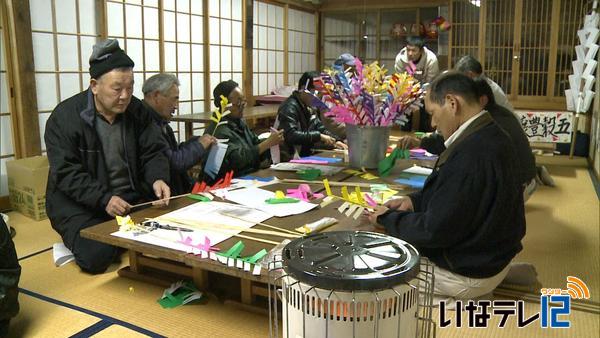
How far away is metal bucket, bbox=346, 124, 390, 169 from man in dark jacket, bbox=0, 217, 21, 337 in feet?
6.38

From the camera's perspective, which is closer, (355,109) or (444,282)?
(444,282)

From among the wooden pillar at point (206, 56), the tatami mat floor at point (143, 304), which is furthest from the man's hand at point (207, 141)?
the wooden pillar at point (206, 56)

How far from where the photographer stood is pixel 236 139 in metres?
3.59

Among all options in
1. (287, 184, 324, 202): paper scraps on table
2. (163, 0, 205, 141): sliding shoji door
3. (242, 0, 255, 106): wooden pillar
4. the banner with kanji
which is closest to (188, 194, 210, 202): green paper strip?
(287, 184, 324, 202): paper scraps on table

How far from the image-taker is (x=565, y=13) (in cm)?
742

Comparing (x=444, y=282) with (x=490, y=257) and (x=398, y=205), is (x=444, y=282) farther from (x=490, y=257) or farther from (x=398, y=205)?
(x=398, y=205)

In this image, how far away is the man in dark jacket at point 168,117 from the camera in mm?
3139

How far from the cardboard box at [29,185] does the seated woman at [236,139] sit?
4.27ft

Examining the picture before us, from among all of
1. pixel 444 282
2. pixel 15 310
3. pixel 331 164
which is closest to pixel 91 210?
pixel 15 310

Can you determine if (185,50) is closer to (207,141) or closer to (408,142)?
(207,141)

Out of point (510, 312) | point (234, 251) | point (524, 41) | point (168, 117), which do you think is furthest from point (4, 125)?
point (524, 41)

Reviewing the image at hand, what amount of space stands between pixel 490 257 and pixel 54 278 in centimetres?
206

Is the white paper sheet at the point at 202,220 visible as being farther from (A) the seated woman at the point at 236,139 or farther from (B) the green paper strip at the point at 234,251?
(A) the seated woman at the point at 236,139

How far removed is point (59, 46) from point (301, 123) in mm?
2198
